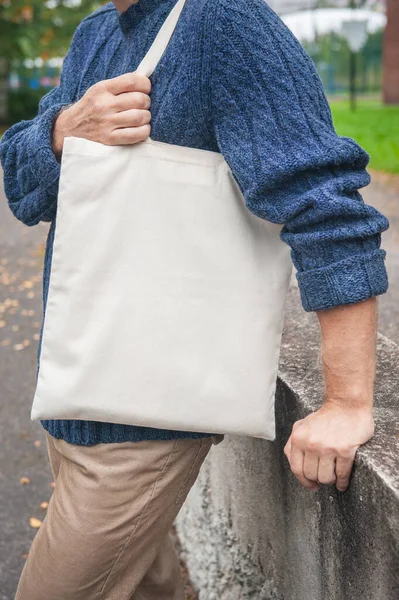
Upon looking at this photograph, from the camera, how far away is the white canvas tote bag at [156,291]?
4.78ft

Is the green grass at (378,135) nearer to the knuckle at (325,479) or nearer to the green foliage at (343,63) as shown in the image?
the knuckle at (325,479)

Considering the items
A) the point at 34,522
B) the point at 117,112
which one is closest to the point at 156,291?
the point at 117,112

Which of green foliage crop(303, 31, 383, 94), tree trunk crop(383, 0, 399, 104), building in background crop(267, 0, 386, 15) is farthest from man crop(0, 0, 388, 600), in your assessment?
green foliage crop(303, 31, 383, 94)

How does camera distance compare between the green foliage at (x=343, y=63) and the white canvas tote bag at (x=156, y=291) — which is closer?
the white canvas tote bag at (x=156, y=291)

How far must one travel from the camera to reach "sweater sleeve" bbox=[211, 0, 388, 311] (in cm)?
137

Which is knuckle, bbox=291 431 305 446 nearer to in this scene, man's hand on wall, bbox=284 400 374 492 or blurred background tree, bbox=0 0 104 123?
man's hand on wall, bbox=284 400 374 492

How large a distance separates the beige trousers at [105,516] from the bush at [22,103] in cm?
2373

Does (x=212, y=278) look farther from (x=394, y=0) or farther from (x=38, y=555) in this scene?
(x=394, y=0)

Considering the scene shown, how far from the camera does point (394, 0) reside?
92.8 ft

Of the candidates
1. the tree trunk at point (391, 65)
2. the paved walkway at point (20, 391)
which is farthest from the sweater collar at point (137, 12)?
the tree trunk at point (391, 65)

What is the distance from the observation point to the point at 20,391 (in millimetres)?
4578

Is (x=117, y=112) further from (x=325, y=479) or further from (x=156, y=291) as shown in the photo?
(x=325, y=479)

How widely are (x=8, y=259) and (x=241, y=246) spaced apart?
21.6ft

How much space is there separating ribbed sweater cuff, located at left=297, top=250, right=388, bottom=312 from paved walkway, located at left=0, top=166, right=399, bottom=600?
200cm
